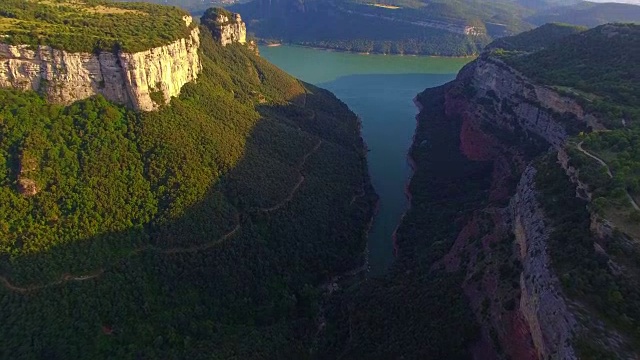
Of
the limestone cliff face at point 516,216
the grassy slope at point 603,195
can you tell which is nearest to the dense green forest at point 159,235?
the limestone cliff face at point 516,216

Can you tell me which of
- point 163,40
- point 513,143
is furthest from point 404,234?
point 163,40

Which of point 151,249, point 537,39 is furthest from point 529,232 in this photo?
point 537,39

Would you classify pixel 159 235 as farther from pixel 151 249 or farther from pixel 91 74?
pixel 91 74

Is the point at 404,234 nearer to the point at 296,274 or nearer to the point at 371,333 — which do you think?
the point at 296,274

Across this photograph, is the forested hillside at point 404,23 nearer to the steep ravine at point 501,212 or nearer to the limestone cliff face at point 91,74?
the steep ravine at point 501,212

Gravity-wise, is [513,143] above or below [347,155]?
above

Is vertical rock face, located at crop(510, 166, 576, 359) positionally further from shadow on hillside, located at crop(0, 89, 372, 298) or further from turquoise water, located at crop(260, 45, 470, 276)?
shadow on hillside, located at crop(0, 89, 372, 298)
